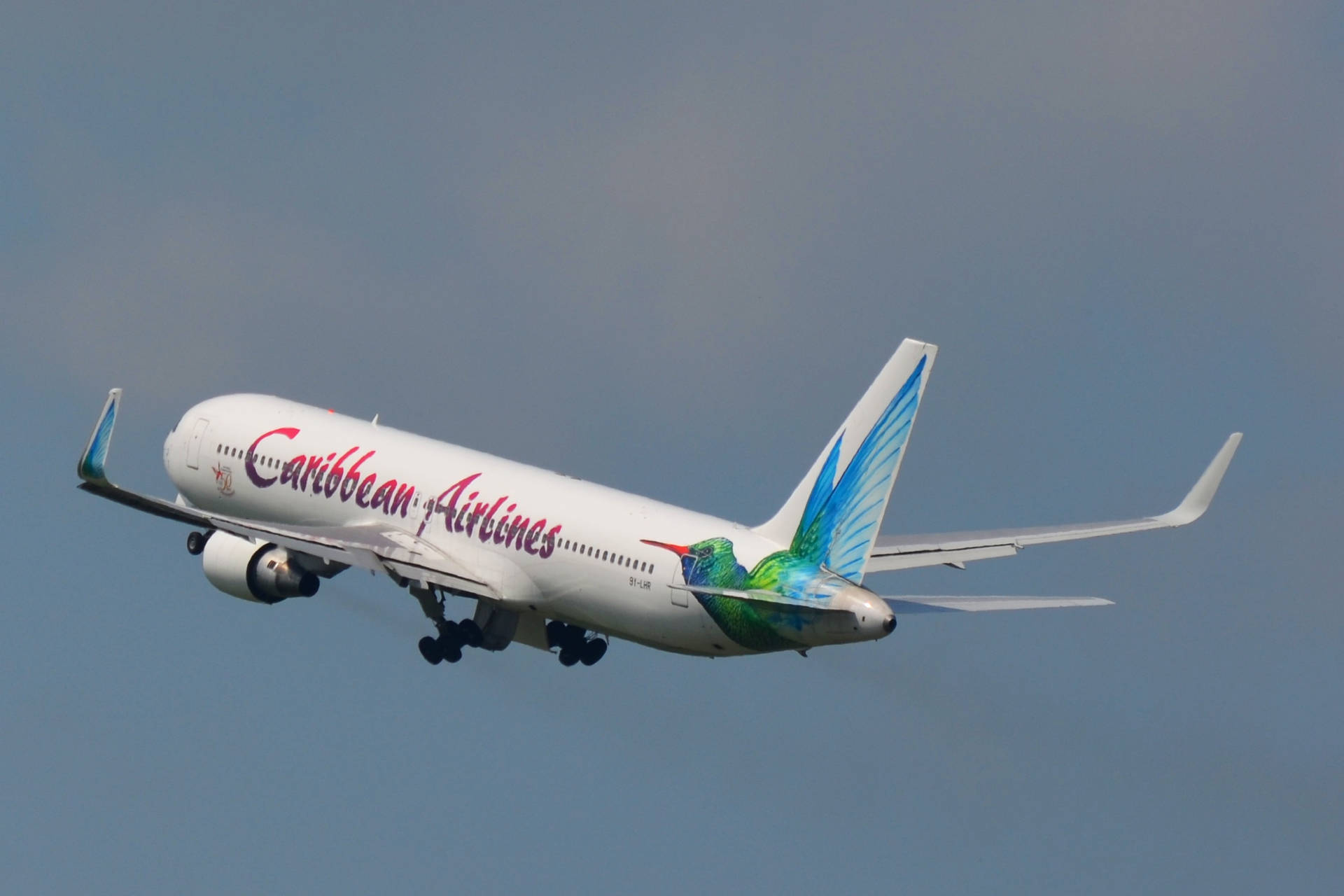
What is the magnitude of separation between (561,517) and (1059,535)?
46.5 feet

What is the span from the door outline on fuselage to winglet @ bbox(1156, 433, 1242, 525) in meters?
28.7

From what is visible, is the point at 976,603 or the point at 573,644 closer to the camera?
the point at 976,603

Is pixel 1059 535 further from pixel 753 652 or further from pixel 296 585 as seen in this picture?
pixel 296 585

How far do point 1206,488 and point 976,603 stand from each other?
517 inches

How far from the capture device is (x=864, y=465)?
72312 mm

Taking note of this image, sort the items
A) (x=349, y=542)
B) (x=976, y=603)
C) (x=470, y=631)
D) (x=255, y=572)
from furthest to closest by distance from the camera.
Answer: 1. (x=255, y=572)
2. (x=470, y=631)
3. (x=349, y=542)
4. (x=976, y=603)

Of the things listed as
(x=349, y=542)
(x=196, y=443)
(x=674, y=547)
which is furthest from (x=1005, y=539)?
(x=196, y=443)

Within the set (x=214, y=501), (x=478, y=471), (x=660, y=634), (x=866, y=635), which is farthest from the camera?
(x=214, y=501)

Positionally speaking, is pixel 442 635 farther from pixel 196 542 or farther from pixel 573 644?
pixel 196 542

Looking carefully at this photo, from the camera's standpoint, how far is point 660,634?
7556 cm

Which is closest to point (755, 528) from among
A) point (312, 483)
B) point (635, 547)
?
point (635, 547)

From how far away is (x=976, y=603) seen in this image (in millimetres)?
72250

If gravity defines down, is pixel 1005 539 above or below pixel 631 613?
above

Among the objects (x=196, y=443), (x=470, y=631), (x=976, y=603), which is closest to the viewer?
(x=976, y=603)
